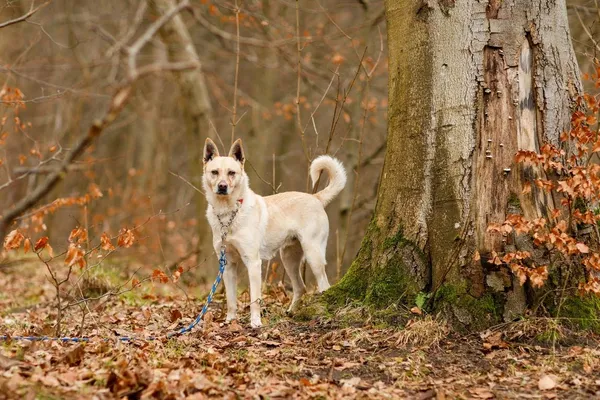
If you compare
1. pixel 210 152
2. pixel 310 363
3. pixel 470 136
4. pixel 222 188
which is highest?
pixel 210 152

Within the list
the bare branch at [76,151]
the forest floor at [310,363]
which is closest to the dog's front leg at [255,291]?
the forest floor at [310,363]

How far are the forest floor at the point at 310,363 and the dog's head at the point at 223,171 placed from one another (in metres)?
1.28

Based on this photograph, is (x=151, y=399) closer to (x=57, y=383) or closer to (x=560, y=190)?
(x=57, y=383)

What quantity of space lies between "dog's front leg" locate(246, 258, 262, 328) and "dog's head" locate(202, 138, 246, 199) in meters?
0.74

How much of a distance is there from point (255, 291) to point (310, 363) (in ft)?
5.47

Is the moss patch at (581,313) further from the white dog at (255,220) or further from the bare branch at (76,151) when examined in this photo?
the bare branch at (76,151)

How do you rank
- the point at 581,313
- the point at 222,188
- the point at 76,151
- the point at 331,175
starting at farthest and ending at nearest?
1. the point at 331,175
2. the point at 222,188
3. the point at 581,313
4. the point at 76,151

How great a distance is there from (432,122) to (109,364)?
10.3 feet

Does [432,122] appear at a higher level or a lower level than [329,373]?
higher

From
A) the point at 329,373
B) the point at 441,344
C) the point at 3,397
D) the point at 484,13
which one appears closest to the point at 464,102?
the point at 484,13

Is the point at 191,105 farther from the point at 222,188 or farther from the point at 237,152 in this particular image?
the point at 222,188

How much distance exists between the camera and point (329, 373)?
15.1 ft

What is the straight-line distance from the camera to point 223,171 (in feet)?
21.3

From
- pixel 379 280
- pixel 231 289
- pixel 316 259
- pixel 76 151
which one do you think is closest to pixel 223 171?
pixel 231 289
